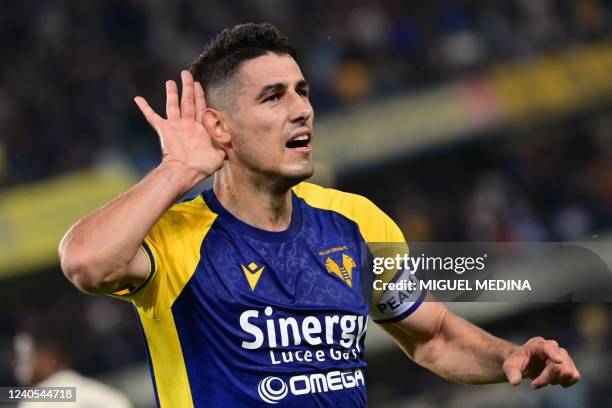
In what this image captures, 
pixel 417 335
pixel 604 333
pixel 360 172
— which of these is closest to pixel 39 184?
pixel 360 172

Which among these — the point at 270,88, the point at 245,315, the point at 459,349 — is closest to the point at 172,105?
the point at 270,88

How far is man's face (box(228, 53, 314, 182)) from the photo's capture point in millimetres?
3844

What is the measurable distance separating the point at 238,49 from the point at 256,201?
57 centimetres

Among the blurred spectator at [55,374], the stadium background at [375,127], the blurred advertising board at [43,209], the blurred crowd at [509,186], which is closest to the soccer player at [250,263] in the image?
the blurred spectator at [55,374]

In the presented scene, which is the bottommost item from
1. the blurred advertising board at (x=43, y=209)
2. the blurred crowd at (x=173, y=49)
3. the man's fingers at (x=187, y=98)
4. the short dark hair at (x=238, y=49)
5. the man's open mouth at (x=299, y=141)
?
the man's open mouth at (x=299, y=141)

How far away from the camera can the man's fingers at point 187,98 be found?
150 inches

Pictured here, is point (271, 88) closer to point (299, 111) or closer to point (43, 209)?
point (299, 111)

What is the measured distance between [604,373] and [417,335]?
27.3 ft

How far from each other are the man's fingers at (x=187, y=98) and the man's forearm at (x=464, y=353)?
1.27 meters

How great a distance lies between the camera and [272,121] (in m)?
3.85

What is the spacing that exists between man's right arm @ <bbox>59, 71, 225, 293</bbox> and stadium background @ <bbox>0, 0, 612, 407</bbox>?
9620 mm

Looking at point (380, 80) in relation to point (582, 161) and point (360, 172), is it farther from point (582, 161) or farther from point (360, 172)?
point (582, 161)

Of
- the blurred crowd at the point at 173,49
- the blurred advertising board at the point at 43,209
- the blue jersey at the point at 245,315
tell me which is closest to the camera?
the blue jersey at the point at 245,315

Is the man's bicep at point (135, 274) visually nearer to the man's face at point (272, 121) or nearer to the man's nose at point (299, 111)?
the man's face at point (272, 121)
